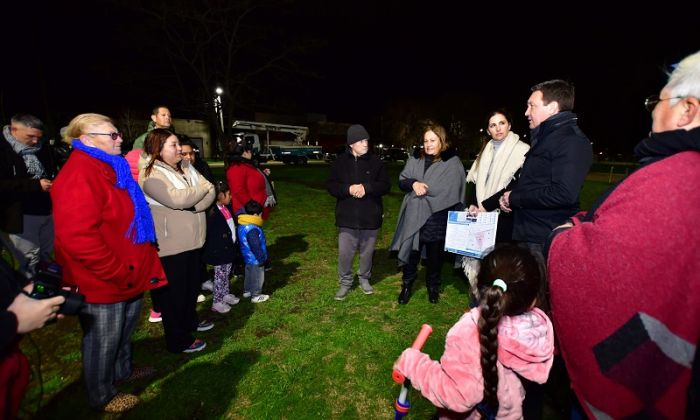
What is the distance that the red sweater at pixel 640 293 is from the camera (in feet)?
3.91

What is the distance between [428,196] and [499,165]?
88 centimetres

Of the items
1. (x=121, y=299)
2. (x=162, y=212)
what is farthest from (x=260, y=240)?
(x=121, y=299)

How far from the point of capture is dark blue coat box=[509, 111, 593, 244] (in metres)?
2.61

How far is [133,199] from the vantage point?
8.30 ft

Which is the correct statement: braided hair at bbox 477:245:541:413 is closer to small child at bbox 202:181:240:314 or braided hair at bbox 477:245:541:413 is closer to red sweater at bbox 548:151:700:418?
red sweater at bbox 548:151:700:418

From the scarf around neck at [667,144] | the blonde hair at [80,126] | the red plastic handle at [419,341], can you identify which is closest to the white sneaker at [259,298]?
the blonde hair at [80,126]

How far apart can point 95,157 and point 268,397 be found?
224 cm

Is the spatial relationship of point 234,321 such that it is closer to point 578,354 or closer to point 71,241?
point 71,241

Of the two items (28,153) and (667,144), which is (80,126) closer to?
(28,153)

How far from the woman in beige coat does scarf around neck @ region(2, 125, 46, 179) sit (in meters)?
2.58

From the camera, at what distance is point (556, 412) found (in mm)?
2684

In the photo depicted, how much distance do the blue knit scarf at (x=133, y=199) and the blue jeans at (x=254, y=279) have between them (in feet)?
6.12

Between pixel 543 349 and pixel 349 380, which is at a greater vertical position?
pixel 543 349

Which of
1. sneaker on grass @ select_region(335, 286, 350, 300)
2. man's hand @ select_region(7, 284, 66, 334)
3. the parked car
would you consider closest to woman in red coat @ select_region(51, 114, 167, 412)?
Answer: man's hand @ select_region(7, 284, 66, 334)
